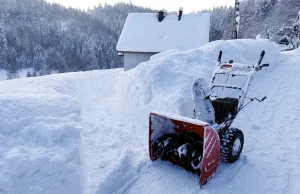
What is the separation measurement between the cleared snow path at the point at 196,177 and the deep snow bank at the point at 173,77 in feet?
2.63

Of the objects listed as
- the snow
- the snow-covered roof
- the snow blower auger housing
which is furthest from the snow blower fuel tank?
the snow

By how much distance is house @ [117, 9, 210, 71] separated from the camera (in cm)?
1925

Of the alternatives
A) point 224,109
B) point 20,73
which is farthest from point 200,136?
point 20,73

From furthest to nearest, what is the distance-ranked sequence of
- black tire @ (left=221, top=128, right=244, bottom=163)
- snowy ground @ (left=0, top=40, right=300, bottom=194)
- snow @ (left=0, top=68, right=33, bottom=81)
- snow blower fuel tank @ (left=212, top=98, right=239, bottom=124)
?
1. snow @ (left=0, top=68, right=33, bottom=81)
2. snow blower fuel tank @ (left=212, top=98, right=239, bottom=124)
3. black tire @ (left=221, top=128, right=244, bottom=163)
4. snowy ground @ (left=0, top=40, right=300, bottom=194)

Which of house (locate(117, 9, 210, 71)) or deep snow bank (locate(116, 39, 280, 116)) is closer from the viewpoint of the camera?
deep snow bank (locate(116, 39, 280, 116))

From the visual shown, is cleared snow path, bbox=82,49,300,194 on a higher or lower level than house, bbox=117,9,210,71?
lower

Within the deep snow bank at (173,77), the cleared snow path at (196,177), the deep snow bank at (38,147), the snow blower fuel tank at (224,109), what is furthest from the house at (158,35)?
the snow blower fuel tank at (224,109)

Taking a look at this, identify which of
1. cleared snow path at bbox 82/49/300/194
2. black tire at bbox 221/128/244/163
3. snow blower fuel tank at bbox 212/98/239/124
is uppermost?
snow blower fuel tank at bbox 212/98/239/124

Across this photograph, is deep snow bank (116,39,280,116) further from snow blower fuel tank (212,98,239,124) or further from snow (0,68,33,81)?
snow (0,68,33,81)

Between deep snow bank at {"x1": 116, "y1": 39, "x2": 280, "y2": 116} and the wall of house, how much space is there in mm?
9295

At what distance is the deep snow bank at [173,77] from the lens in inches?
269

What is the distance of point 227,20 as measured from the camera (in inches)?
2982

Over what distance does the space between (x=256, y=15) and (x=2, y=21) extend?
84.9 meters

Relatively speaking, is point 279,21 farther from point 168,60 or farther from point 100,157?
point 100,157
